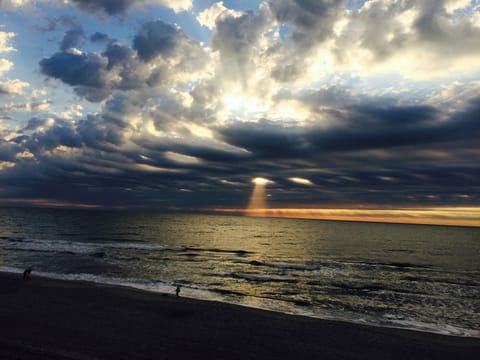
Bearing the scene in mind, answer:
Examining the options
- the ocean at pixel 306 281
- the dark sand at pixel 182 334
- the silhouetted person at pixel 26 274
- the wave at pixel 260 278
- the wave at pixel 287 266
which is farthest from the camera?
the wave at pixel 287 266

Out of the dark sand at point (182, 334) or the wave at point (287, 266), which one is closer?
the dark sand at point (182, 334)

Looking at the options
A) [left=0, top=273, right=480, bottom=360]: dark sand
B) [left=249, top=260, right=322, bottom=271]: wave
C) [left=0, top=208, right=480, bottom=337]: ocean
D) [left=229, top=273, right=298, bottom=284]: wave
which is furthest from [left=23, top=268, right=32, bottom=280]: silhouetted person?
[left=249, top=260, right=322, bottom=271]: wave

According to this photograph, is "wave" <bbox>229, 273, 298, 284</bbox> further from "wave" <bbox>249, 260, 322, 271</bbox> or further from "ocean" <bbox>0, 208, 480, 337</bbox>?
"wave" <bbox>249, 260, 322, 271</bbox>

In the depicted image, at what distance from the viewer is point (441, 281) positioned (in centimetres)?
4200

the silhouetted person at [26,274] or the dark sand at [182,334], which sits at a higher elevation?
the dark sand at [182,334]

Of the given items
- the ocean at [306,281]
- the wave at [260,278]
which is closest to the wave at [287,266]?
the ocean at [306,281]

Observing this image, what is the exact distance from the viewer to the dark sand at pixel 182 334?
50.8ft

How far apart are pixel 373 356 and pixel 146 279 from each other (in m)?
27.0

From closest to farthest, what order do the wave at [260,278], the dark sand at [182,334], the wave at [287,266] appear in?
the dark sand at [182,334] < the wave at [260,278] < the wave at [287,266]

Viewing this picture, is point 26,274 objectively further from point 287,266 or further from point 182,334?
point 287,266

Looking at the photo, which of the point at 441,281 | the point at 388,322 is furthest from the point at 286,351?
the point at 441,281

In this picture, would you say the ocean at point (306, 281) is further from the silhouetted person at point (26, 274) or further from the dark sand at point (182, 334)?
the dark sand at point (182, 334)

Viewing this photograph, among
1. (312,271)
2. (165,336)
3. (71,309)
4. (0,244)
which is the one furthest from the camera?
(0,244)

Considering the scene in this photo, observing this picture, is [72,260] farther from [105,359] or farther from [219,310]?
[105,359]
